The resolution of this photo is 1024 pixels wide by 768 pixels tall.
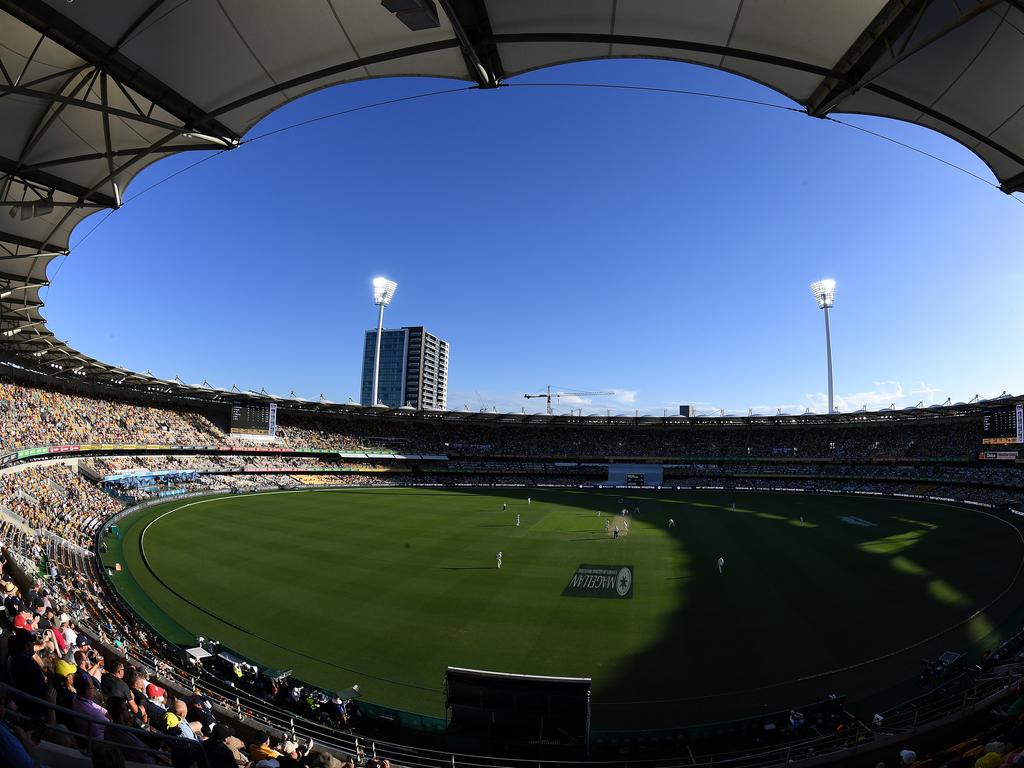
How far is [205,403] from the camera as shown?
63812 mm

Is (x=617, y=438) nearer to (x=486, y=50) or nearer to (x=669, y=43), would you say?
(x=669, y=43)

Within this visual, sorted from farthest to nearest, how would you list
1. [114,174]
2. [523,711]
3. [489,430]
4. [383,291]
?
[383,291] → [489,430] → [523,711] → [114,174]

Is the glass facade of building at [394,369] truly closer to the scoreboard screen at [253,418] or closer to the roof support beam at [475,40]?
the scoreboard screen at [253,418]

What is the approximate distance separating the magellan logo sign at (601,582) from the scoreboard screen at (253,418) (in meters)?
50.3

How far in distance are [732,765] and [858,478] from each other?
209 feet

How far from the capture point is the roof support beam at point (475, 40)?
5.66 m

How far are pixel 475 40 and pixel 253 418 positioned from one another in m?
64.7

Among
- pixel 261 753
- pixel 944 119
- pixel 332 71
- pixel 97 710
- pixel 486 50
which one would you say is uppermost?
pixel 332 71

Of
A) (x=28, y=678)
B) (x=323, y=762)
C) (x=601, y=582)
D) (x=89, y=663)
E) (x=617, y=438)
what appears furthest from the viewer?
(x=617, y=438)

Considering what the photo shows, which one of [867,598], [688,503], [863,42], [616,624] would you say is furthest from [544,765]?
[688,503]

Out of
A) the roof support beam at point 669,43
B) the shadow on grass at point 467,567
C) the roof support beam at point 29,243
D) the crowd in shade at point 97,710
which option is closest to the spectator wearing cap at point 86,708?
the crowd in shade at point 97,710

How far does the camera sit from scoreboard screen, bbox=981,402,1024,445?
149 feet

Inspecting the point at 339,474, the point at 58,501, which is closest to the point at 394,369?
the point at 339,474

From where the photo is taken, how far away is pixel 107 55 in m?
6.48
